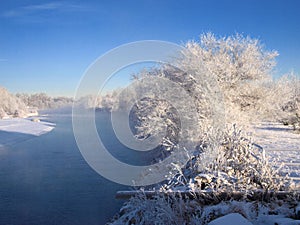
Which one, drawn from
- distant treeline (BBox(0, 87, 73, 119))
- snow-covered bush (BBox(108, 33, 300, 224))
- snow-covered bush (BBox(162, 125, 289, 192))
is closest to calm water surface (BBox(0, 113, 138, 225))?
snow-covered bush (BBox(108, 33, 300, 224))

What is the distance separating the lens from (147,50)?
1420 cm

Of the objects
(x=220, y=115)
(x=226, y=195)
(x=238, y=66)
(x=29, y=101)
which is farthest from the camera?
Result: (x=29, y=101)

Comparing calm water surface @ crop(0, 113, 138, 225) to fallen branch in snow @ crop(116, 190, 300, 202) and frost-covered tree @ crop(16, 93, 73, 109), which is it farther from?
frost-covered tree @ crop(16, 93, 73, 109)

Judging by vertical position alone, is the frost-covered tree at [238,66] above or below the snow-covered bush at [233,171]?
above

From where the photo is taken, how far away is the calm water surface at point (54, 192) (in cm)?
820

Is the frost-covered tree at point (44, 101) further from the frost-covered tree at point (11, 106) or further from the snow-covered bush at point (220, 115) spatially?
the snow-covered bush at point (220, 115)

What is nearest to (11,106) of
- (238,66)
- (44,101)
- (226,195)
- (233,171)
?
(44,101)

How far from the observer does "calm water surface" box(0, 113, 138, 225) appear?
26.9 feet

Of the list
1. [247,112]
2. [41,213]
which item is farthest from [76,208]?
[247,112]

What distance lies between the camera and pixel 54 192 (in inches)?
396

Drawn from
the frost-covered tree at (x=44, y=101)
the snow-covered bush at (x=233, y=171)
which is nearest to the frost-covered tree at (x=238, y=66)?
the snow-covered bush at (x=233, y=171)

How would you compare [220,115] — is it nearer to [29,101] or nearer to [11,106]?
[11,106]

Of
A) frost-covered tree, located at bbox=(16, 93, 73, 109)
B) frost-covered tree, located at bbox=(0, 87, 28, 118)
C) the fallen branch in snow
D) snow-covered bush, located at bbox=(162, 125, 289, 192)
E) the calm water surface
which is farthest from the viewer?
frost-covered tree, located at bbox=(16, 93, 73, 109)

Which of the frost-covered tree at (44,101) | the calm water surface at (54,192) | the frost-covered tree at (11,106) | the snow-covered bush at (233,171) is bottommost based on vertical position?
the calm water surface at (54,192)
